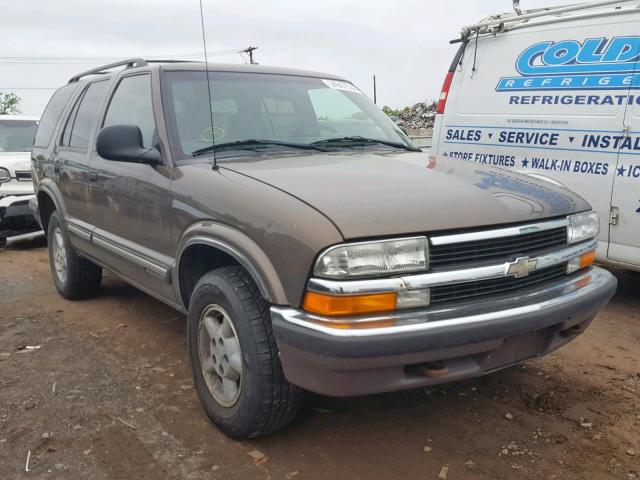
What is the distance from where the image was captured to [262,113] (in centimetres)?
364

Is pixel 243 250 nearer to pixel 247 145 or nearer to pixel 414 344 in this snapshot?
pixel 414 344

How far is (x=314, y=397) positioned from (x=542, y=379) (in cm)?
138

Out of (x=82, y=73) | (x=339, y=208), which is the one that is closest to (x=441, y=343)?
(x=339, y=208)

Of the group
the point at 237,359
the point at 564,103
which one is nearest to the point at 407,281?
the point at 237,359

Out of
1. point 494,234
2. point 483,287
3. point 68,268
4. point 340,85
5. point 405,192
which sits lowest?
point 68,268

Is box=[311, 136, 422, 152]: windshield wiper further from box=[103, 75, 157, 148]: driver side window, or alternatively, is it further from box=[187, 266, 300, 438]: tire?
box=[187, 266, 300, 438]: tire

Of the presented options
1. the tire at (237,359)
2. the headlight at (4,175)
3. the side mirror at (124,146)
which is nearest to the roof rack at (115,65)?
the side mirror at (124,146)

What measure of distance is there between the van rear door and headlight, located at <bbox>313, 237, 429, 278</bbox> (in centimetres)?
299

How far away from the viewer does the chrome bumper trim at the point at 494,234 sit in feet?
8.05

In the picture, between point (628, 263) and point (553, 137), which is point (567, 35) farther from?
point (628, 263)

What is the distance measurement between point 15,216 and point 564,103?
6.96m

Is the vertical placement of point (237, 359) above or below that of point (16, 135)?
below

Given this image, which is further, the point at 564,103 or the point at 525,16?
the point at 525,16

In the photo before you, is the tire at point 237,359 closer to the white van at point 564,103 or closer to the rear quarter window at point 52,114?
the white van at point 564,103
